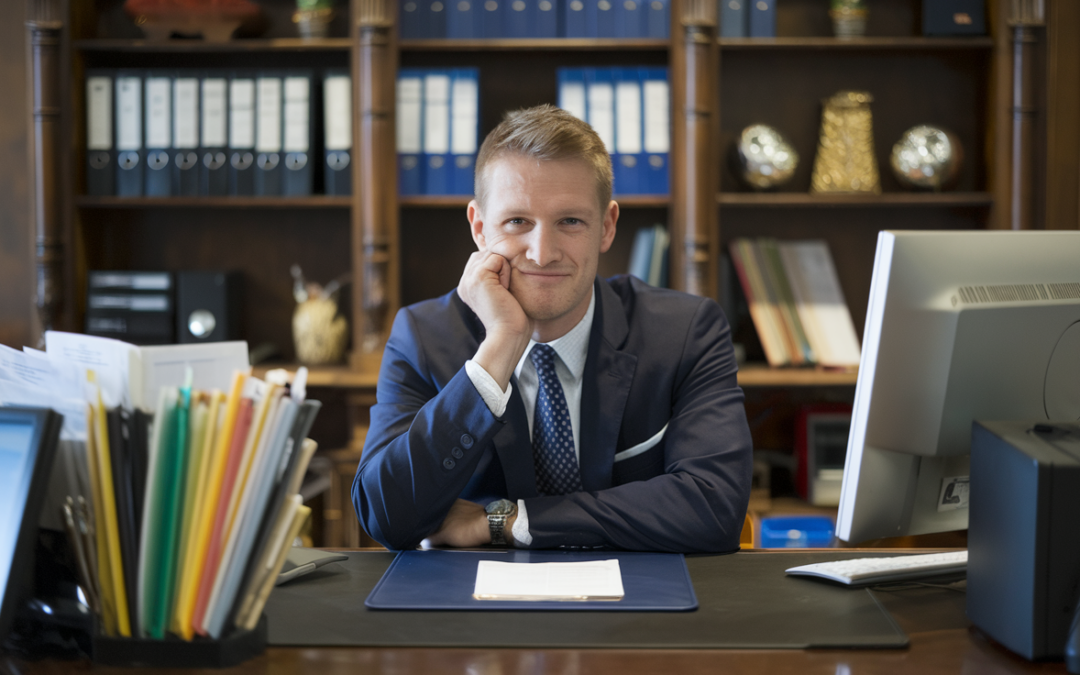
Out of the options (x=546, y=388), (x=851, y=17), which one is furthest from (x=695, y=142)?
(x=546, y=388)

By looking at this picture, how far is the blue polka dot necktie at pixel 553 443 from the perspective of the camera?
146cm

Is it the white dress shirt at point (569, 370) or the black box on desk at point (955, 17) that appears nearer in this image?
the white dress shirt at point (569, 370)

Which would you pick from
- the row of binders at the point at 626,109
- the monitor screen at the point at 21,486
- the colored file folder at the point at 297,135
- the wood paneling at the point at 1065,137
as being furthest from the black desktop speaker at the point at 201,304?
the wood paneling at the point at 1065,137

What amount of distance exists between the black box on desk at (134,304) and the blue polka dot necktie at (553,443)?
160cm

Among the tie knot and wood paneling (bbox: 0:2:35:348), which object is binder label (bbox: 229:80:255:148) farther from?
the tie knot

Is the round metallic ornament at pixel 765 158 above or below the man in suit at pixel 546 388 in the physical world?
above

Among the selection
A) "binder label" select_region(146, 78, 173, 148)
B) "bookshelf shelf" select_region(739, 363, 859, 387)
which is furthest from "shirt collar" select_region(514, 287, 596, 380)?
"binder label" select_region(146, 78, 173, 148)

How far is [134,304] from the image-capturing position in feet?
8.72

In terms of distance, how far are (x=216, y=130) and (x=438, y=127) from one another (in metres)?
0.63

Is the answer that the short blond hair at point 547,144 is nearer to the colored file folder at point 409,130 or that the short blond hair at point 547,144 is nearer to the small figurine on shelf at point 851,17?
the colored file folder at point 409,130

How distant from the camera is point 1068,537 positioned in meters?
0.86

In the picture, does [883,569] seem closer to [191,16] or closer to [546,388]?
[546,388]

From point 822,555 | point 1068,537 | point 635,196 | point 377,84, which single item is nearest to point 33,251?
point 377,84

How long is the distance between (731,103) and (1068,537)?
2.20 metres
